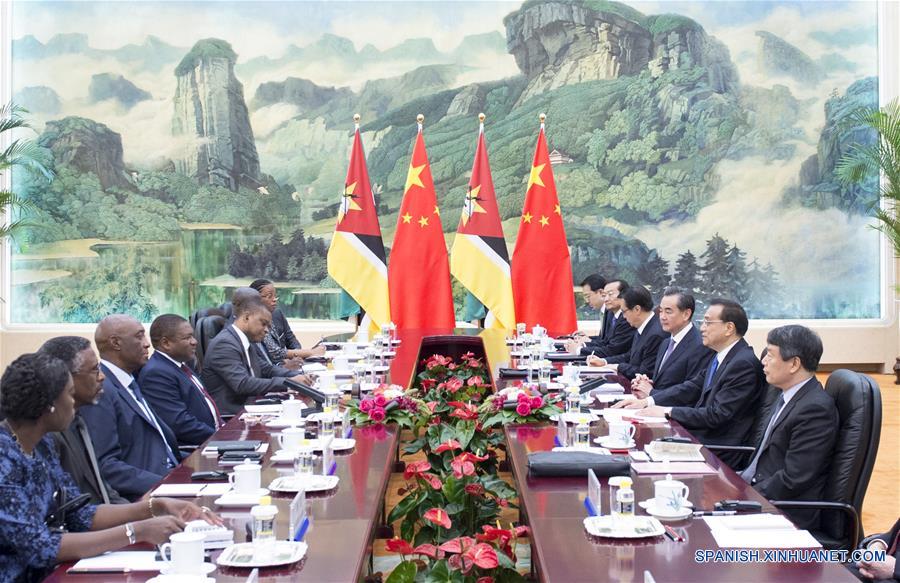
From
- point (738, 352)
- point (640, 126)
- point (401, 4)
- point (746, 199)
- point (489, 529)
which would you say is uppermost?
point (401, 4)

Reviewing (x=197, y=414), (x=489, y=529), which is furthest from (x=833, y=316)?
(x=489, y=529)

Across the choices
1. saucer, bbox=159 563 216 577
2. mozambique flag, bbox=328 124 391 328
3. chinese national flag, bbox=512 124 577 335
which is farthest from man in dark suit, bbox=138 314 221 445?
chinese national flag, bbox=512 124 577 335

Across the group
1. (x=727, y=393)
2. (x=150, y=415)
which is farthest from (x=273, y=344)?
(x=727, y=393)

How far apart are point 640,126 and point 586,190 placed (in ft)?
2.93

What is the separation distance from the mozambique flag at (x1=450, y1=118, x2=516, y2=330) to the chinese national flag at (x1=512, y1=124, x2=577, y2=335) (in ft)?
0.64

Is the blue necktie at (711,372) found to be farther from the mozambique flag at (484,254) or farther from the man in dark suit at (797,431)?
the mozambique flag at (484,254)

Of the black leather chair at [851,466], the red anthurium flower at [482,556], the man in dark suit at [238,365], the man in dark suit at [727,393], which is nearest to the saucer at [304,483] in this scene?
the red anthurium flower at [482,556]

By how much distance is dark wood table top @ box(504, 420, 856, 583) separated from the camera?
1.94m

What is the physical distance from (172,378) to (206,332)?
5.64ft

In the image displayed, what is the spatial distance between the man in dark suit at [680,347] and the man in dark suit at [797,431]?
148 centimetres

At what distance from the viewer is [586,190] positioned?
32.7 ft

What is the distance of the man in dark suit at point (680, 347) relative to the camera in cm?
482

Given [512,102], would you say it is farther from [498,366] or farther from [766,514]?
[766,514]

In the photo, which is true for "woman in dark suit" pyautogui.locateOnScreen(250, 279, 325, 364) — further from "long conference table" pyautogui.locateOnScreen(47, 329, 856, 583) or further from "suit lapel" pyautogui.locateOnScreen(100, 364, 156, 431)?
"long conference table" pyautogui.locateOnScreen(47, 329, 856, 583)
